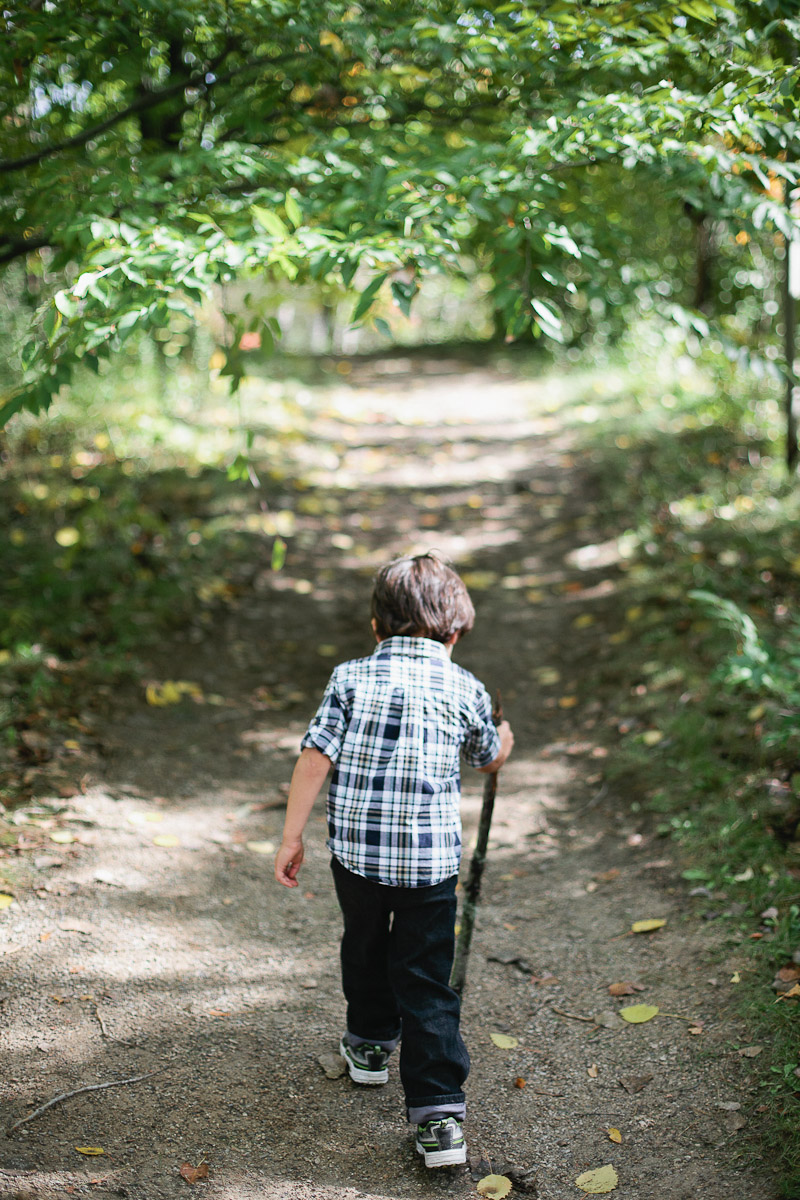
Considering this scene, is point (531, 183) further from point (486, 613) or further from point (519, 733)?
point (486, 613)

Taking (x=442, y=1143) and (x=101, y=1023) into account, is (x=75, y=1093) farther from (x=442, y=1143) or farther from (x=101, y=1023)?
(x=442, y=1143)

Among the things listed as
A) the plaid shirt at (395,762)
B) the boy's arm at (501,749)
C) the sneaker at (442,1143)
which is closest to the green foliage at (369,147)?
the plaid shirt at (395,762)

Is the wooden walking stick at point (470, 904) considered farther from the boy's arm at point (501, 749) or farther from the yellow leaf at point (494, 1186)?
the yellow leaf at point (494, 1186)

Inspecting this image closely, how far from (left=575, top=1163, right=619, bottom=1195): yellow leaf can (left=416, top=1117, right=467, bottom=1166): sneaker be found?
11.6 inches

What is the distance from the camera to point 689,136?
306 cm

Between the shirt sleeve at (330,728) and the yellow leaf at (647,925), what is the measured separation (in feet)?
5.06

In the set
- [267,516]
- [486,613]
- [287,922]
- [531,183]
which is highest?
[531,183]

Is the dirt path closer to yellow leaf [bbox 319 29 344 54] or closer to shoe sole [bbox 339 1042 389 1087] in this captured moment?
shoe sole [bbox 339 1042 389 1087]

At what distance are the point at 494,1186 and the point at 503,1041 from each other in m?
0.57

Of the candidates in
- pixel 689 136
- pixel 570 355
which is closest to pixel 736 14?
pixel 689 136

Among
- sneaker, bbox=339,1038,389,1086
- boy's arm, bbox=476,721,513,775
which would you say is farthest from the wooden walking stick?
sneaker, bbox=339,1038,389,1086

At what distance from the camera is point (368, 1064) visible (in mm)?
2562

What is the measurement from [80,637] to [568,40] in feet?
12.3

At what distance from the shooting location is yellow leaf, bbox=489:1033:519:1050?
2.76m
